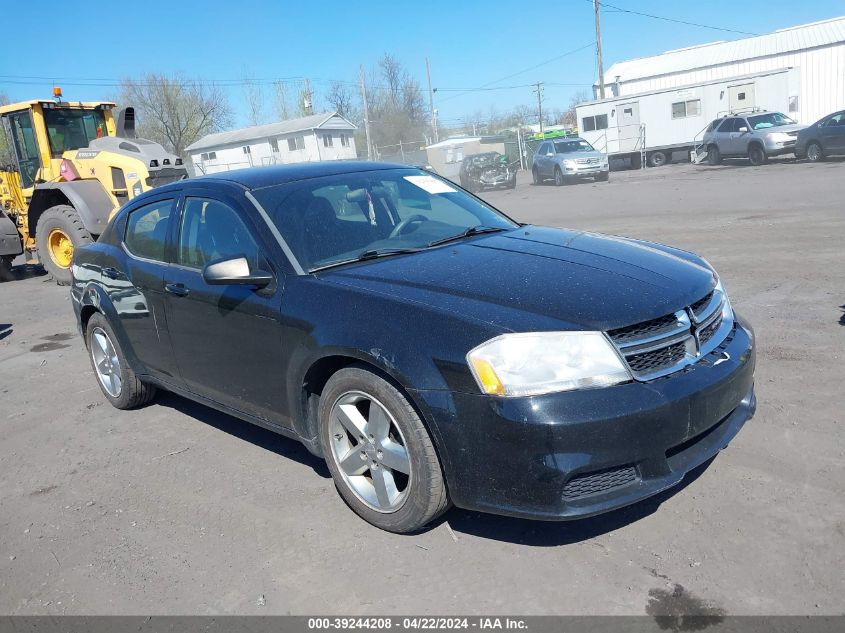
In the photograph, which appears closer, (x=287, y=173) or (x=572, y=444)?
(x=572, y=444)

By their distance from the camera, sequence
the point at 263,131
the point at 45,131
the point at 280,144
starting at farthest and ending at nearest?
the point at 263,131, the point at 280,144, the point at 45,131

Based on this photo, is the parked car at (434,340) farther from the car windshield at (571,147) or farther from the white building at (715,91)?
the white building at (715,91)

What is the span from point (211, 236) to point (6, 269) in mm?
11667

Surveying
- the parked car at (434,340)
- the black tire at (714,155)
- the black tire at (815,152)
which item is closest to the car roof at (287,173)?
the parked car at (434,340)

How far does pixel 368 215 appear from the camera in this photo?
4.33 metres

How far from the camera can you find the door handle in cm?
435

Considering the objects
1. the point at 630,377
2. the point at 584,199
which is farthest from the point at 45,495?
the point at 584,199

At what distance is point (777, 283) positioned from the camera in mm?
7496

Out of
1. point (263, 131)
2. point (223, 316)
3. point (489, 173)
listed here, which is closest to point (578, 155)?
point (489, 173)

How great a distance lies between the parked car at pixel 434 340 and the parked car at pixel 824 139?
2259 centimetres

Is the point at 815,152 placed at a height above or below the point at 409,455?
below

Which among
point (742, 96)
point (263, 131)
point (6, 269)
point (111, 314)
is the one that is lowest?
point (6, 269)

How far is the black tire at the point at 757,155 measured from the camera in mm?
25472

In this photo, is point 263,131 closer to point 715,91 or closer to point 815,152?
point 715,91
